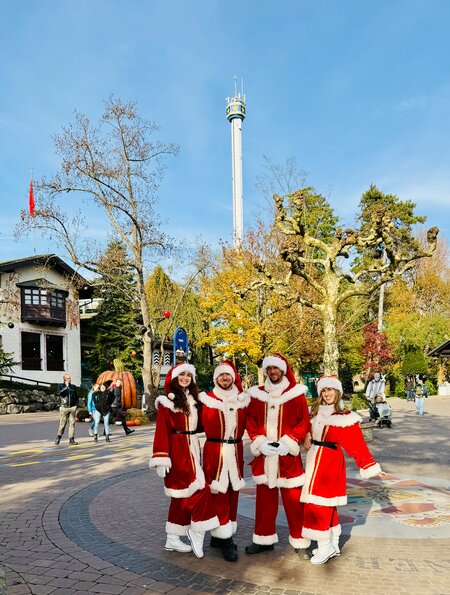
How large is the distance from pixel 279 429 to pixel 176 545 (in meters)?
1.54

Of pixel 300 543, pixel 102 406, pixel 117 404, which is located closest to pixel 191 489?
pixel 300 543

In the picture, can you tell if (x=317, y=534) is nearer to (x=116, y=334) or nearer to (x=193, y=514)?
(x=193, y=514)

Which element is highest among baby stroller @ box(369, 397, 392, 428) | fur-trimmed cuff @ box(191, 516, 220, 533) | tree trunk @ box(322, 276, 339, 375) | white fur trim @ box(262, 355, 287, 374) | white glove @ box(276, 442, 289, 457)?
tree trunk @ box(322, 276, 339, 375)

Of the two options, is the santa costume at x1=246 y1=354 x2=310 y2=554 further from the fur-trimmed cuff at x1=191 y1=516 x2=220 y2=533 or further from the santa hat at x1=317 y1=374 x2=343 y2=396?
the fur-trimmed cuff at x1=191 y1=516 x2=220 y2=533

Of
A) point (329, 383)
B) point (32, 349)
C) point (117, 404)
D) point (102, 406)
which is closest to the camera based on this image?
point (329, 383)

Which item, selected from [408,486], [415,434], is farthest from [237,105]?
[408,486]

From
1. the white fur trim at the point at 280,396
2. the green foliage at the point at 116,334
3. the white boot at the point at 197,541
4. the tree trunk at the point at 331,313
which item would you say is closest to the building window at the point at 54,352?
the green foliage at the point at 116,334

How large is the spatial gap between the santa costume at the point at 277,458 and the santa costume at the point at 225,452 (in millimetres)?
164

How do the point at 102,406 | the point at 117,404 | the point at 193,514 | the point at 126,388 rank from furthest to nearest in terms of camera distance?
the point at 126,388 → the point at 117,404 → the point at 102,406 → the point at 193,514

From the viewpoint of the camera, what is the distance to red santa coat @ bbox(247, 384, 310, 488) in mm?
4848

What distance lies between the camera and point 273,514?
16.1 ft

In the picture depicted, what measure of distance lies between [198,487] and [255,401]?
985 millimetres

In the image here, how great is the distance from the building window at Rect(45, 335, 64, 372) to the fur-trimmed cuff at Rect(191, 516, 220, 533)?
108 ft

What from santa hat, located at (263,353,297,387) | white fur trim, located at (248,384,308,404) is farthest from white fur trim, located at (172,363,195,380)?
santa hat, located at (263,353,297,387)
